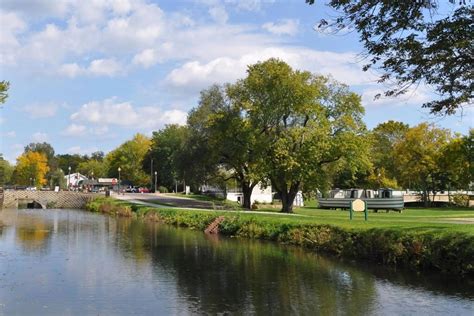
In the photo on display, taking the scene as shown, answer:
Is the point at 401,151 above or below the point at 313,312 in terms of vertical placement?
above

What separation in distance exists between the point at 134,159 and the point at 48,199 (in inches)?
1750

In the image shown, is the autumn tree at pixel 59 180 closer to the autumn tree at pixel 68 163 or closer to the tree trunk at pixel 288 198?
the autumn tree at pixel 68 163

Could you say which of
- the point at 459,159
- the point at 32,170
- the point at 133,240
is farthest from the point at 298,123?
the point at 32,170

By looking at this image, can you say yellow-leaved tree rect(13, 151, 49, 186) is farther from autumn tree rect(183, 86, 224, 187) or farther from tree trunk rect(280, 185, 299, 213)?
tree trunk rect(280, 185, 299, 213)

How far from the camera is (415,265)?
798 inches

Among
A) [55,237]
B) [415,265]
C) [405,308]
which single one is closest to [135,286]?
[405,308]

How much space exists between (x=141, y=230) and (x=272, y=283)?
21946 mm

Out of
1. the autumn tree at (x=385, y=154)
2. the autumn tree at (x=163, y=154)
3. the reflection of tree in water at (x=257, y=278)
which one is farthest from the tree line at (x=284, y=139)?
the autumn tree at (x=163, y=154)

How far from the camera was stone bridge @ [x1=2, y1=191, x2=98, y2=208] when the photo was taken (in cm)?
7475

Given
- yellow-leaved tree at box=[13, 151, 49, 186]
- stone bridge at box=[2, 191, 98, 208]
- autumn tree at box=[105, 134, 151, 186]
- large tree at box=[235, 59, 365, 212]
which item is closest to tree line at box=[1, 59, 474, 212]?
large tree at box=[235, 59, 365, 212]

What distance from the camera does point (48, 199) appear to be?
7775 cm

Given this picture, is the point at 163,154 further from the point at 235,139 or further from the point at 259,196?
the point at 235,139

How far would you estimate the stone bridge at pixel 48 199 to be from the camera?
7475 cm

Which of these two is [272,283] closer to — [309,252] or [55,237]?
[309,252]
